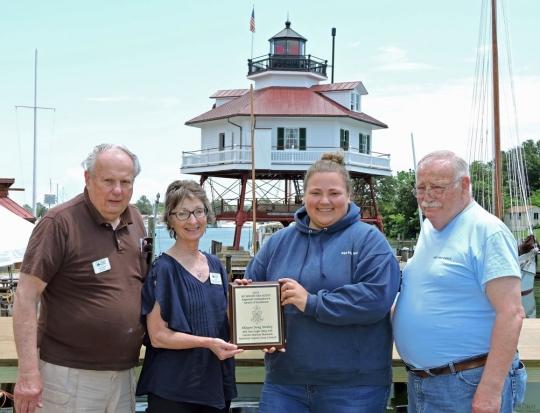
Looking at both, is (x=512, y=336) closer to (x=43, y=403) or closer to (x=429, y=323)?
(x=429, y=323)

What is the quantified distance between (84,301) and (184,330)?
2.22 feet

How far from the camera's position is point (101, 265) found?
4.41m

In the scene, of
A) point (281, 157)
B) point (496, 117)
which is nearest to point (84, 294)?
point (496, 117)

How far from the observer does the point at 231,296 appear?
14.0ft

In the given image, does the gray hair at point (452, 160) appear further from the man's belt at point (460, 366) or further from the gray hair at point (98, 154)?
the gray hair at point (98, 154)

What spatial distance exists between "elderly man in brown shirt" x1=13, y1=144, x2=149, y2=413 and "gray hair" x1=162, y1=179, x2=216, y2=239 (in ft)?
0.91

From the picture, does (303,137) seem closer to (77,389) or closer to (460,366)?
(77,389)

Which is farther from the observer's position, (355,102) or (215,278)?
(355,102)

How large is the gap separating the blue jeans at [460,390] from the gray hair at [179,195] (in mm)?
1784

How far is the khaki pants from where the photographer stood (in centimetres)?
441

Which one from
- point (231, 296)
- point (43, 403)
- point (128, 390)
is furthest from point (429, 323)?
point (43, 403)

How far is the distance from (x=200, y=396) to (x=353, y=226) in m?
1.44

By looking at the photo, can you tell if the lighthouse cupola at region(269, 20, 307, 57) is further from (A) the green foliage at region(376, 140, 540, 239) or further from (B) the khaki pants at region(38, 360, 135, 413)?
(B) the khaki pants at region(38, 360, 135, 413)

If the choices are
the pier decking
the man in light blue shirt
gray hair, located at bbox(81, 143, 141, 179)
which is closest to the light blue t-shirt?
the man in light blue shirt
